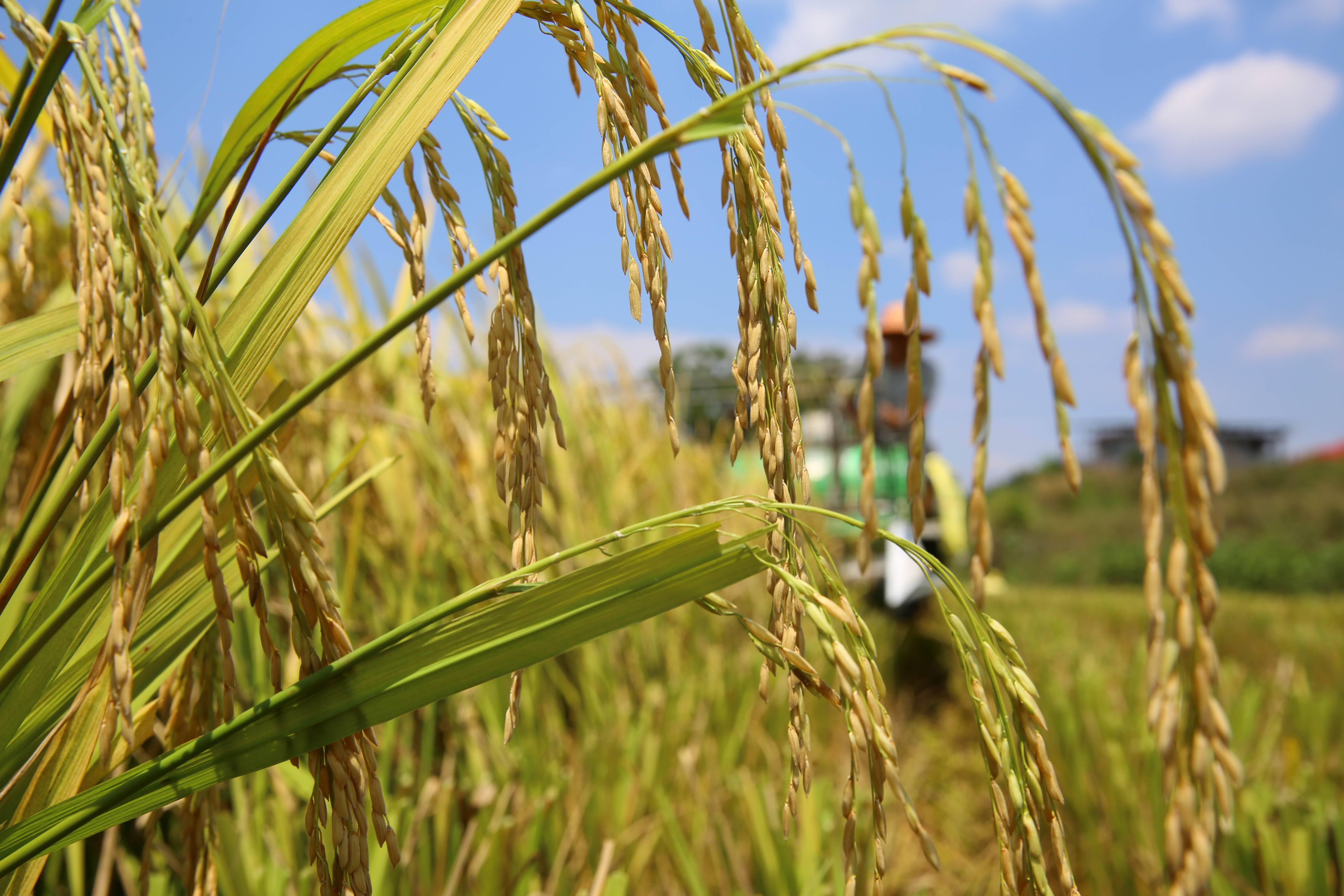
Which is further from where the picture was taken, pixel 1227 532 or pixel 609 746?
pixel 1227 532

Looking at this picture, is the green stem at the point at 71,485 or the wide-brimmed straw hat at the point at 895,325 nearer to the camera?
the green stem at the point at 71,485

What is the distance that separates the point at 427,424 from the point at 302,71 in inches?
11.1

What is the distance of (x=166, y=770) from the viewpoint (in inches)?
19.2

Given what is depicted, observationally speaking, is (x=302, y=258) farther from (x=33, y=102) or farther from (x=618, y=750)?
(x=618, y=750)

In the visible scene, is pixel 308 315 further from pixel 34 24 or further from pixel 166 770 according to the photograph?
pixel 166 770

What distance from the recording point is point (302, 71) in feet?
2.00

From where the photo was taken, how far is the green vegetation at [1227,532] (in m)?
15.3

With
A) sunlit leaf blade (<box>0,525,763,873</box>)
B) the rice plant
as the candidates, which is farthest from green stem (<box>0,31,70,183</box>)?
sunlit leaf blade (<box>0,525,763,873</box>)

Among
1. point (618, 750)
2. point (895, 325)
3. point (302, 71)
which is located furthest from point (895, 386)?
point (302, 71)

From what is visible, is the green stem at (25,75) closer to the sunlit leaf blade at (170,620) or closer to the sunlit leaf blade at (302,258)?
the sunlit leaf blade at (302,258)

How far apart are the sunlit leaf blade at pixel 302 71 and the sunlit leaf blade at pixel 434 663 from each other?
345mm

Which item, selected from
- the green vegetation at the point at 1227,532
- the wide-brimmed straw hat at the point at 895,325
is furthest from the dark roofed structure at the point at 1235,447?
the wide-brimmed straw hat at the point at 895,325

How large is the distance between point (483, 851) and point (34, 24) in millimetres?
1134

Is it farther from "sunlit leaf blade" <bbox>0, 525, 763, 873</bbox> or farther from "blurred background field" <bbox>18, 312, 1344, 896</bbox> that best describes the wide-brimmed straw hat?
"sunlit leaf blade" <bbox>0, 525, 763, 873</bbox>
